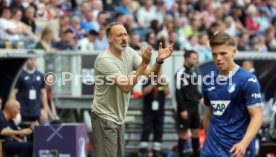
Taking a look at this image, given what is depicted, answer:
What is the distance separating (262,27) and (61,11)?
6.96m

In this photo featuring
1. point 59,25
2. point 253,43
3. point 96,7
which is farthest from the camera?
point 253,43

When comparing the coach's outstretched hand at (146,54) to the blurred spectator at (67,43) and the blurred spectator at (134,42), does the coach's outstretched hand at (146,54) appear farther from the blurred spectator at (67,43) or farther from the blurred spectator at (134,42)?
the blurred spectator at (134,42)

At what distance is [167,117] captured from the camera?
22.4 meters

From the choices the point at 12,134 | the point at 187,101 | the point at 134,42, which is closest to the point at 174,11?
the point at 134,42

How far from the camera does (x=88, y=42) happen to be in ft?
73.1

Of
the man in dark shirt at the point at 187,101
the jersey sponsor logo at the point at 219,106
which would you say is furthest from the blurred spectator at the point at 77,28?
the jersey sponsor logo at the point at 219,106

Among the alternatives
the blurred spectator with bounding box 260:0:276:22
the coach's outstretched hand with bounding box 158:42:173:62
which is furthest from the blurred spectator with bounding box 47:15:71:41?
the coach's outstretched hand with bounding box 158:42:173:62

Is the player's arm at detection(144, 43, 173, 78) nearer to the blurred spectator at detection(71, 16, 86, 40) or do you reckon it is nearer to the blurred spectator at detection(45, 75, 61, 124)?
the blurred spectator at detection(45, 75, 61, 124)

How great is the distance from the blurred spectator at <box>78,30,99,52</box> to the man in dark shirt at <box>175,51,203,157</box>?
10.0 feet

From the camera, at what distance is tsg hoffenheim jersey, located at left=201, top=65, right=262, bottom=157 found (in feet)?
32.5

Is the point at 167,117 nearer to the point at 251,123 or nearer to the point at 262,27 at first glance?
the point at 262,27

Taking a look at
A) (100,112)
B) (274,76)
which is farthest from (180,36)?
(100,112)

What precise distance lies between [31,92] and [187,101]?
3.17 m

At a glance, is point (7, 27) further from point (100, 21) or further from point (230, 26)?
point (230, 26)
